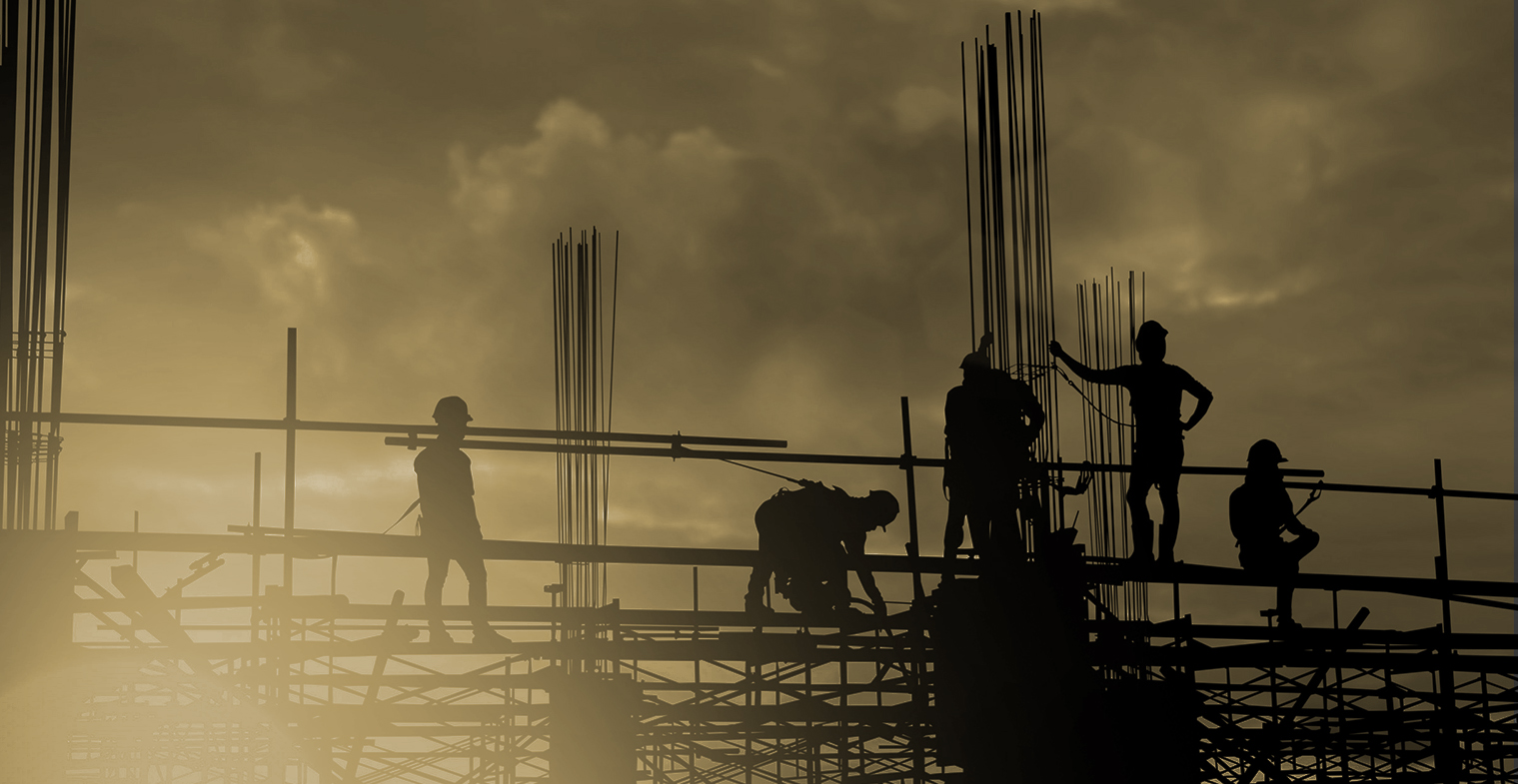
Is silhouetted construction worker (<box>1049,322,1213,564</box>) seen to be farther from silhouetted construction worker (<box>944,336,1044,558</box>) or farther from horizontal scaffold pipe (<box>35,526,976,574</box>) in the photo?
horizontal scaffold pipe (<box>35,526,976,574</box>)

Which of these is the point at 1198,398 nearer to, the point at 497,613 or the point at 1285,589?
the point at 1285,589

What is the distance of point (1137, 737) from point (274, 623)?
7541mm

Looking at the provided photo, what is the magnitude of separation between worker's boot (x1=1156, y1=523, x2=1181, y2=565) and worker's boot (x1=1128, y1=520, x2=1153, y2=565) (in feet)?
0.48

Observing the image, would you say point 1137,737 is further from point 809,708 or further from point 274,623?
A: point 274,623

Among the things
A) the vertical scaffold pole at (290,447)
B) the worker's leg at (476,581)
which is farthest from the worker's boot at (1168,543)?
the vertical scaffold pole at (290,447)

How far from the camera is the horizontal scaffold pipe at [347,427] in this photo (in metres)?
10.6

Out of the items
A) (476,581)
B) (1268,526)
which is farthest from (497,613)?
(1268,526)

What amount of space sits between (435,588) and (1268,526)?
22.1 feet

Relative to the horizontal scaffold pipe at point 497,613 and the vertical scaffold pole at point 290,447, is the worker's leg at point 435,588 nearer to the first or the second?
the horizontal scaffold pipe at point 497,613

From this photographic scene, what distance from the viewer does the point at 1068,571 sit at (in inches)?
399

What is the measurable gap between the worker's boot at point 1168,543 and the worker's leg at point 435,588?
18.5 ft

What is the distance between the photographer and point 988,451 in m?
10.5

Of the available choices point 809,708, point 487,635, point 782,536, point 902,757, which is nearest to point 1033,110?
point 782,536

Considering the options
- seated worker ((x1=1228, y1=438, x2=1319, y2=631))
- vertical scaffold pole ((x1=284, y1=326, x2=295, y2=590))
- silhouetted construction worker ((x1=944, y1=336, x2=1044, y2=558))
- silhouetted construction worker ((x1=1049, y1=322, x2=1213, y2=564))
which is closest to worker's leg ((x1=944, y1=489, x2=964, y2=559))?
silhouetted construction worker ((x1=944, y1=336, x2=1044, y2=558))
